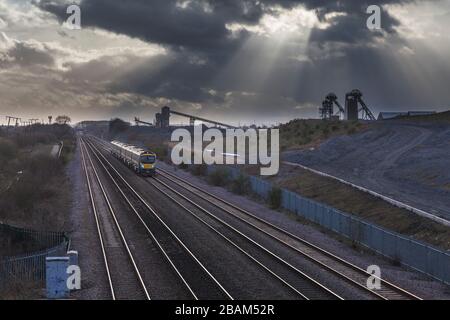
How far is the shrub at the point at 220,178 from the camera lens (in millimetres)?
51422

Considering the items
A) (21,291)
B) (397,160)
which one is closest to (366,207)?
(397,160)

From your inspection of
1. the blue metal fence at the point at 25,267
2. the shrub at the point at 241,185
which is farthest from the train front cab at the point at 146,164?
the blue metal fence at the point at 25,267

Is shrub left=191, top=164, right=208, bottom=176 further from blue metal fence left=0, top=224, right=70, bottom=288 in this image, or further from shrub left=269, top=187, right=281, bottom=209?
blue metal fence left=0, top=224, right=70, bottom=288

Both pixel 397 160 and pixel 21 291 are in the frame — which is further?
pixel 397 160

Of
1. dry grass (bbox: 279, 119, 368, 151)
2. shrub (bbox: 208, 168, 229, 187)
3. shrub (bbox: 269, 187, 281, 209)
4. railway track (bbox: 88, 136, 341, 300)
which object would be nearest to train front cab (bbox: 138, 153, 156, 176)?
shrub (bbox: 208, 168, 229, 187)

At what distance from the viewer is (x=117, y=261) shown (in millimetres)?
22938

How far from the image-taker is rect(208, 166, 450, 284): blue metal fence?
2088 cm

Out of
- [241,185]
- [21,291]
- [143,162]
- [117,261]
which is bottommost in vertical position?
[21,291]

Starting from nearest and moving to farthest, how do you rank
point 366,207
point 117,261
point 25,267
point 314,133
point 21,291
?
point 21,291 → point 25,267 → point 117,261 → point 366,207 → point 314,133

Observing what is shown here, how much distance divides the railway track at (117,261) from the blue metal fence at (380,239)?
37.5 ft

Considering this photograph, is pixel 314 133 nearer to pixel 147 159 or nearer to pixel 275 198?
pixel 147 159

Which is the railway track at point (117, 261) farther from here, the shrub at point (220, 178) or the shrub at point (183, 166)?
the shrub at point (183, 166)

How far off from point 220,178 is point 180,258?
28472 mm

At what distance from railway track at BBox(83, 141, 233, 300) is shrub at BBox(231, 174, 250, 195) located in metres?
9.24
